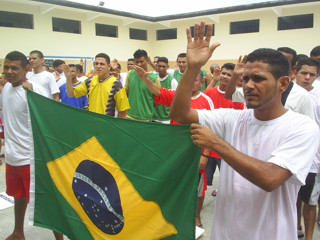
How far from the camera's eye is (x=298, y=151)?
53.5 inches

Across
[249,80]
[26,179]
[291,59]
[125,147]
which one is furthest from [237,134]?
[26,179]

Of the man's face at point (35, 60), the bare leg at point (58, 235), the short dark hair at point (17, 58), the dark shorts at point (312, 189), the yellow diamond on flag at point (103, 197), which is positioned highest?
the man's face at point (35, 60)

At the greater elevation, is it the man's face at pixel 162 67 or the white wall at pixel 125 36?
the white wall at pixel 125 36

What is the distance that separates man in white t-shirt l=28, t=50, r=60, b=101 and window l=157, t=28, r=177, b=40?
1477 cm

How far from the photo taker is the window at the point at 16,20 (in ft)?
41.6

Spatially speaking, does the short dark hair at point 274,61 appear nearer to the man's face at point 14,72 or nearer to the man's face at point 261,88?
the man's face at point 261,88

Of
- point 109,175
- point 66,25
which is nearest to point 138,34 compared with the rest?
point 66,25

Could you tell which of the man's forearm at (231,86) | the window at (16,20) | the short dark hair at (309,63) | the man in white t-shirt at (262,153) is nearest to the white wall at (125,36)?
the window at (16,20)

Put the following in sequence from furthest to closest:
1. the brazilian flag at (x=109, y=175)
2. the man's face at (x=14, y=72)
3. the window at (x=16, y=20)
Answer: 1. the window at (x=16, y=20)
2. the man's face at (x=14, y=72)
3. the brazilian flag at (x=109, y=175)

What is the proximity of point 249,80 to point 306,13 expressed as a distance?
14.9 m

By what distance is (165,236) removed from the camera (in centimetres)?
Result: 193

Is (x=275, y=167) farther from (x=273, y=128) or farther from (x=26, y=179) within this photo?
(x=26, y=179)

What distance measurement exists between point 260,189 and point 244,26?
16.0 metres

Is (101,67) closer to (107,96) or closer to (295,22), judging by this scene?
(107,96)
